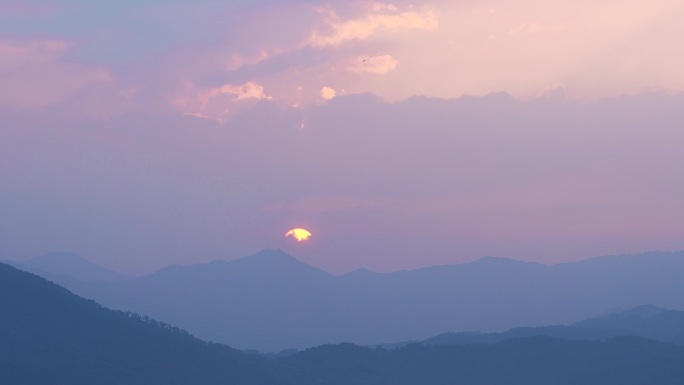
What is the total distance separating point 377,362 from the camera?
170 meters

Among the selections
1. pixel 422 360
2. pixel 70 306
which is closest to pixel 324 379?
pixel 422 360

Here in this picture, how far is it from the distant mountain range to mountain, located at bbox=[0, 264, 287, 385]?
0.18 metres

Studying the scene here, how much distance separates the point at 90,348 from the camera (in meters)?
142

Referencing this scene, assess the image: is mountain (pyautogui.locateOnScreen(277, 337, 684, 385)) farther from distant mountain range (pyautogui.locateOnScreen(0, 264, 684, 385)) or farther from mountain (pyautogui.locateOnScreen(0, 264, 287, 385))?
mountain (pyautogui.locateOnScreen(0, 264, 287, 385))

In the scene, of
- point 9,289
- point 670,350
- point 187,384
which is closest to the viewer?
point 187,384

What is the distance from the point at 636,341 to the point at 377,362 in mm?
50378

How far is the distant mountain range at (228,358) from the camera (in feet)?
444

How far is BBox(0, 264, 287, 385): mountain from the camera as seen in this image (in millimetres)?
131375

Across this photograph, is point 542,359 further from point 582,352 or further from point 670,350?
point 670,350

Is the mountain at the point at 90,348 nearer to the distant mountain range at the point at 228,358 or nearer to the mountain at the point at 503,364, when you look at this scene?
the distant mountain range at the point at 228,358

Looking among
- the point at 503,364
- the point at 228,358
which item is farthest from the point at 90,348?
the point at 503,364

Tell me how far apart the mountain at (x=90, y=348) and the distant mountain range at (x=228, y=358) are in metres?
0.18

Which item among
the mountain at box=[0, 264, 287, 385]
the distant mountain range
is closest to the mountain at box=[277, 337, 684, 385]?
the distant mountain range

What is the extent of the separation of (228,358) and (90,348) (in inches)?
1012
